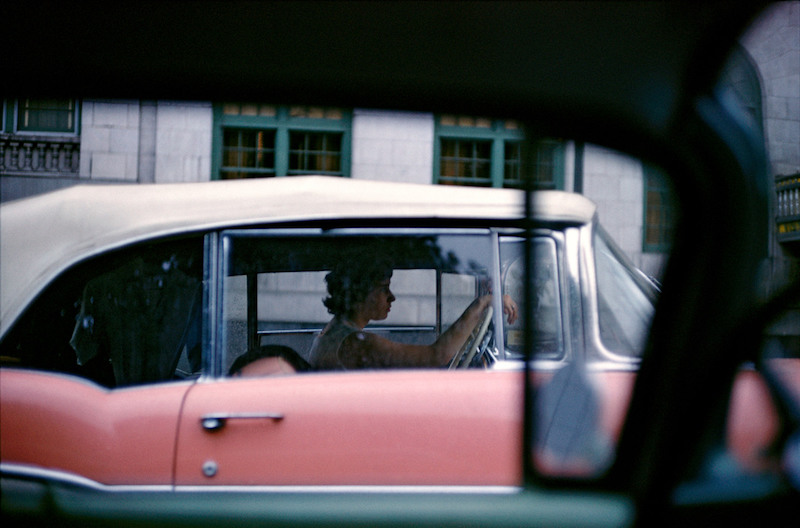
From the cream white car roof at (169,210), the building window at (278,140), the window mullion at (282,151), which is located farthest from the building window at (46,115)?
the cream white car roof at (169,210)

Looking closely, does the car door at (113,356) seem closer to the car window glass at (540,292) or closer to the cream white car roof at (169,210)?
the cream white car roof at (169,210)

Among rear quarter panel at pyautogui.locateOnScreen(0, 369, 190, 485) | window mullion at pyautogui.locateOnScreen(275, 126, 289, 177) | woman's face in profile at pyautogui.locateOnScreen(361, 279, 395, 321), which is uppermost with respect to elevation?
window mullion at pyautogui.locateOnScreen(275, 126, 289, 177)

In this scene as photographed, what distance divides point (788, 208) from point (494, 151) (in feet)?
2.29

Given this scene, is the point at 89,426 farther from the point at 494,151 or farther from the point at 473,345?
the point at 494,151

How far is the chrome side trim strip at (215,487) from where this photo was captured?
171 centimetres

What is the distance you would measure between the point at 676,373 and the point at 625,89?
57cm

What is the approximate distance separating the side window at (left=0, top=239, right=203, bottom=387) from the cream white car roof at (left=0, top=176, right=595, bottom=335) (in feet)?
0.18

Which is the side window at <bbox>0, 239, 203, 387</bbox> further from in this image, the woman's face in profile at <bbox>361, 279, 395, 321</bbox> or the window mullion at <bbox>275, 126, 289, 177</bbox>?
the woman's face in profile at <bbox>361, 279, 395, 321</bbox>

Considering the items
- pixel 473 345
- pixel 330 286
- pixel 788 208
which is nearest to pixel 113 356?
pixel 330 286

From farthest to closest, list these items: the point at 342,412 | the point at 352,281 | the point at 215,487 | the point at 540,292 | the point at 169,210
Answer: the point at 352,281 < the point at 169,210 < the point at 342,412 < the point at 215,487 < the point at 540,292

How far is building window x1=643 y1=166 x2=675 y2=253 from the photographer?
132cm

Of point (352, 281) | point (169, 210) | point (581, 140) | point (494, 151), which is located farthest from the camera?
point (352, 281)

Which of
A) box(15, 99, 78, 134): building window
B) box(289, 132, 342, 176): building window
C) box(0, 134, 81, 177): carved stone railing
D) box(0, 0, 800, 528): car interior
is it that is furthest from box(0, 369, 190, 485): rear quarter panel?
box(15, 99, 78, 134): building window

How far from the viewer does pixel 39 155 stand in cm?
165
